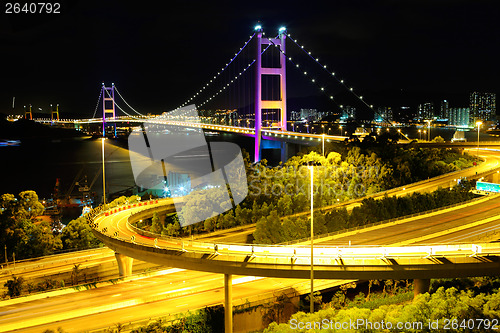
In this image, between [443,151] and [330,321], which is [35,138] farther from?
[330,321]

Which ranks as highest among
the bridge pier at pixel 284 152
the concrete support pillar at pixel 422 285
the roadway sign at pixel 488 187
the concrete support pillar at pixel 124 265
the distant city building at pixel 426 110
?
the distant city building at pixel 426 110

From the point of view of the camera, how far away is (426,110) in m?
77.0

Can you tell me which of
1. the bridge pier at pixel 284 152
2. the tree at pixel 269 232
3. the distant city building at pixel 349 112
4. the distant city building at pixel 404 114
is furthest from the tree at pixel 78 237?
the distant city building at pixel 404 114

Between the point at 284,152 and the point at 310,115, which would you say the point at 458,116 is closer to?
the point at 310,115

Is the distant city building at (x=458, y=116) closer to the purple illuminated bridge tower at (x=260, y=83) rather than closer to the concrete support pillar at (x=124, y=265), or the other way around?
the purple illuminated bridge tower at (x=260, y=83)

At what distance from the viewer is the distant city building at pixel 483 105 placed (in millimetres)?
76188

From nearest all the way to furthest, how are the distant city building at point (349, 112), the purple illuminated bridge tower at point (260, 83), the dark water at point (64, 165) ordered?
the purple illuminated bridge tower at point (260, 83) < the dark water at point (64, 165) < the distant city building at point (349, 112)

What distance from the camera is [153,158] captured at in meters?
55.8

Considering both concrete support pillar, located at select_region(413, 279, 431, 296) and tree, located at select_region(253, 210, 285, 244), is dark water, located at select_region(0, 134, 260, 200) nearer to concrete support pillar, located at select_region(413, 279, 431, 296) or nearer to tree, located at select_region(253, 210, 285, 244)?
tree, located at select_region(253, 210, 285, 244)

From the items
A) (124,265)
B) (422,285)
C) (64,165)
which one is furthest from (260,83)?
(64,165)

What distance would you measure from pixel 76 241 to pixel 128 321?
9.09 metres

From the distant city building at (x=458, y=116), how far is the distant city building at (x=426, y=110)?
3.46 meters

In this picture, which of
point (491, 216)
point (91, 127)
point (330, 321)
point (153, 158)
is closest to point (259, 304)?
point (330, 321)

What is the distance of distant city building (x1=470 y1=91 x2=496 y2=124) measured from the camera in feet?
250
